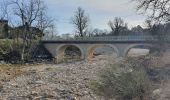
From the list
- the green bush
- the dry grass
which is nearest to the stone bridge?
the dry grass

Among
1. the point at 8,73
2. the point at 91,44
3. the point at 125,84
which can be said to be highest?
the point at 125,84

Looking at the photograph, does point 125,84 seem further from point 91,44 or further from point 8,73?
point 91,44

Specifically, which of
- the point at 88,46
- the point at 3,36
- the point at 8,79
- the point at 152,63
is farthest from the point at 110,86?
the point at 3,36

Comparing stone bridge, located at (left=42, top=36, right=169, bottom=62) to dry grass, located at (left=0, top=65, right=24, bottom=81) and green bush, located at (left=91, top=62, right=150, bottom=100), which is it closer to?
dry grass, located at (left=0, top=65, right=24, bottom=81)

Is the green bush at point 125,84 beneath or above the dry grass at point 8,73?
above

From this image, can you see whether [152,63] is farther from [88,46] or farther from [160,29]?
[88,46]

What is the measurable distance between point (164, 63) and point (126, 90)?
8.17 metres

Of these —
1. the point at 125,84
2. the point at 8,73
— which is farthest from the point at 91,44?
the point at 125,84

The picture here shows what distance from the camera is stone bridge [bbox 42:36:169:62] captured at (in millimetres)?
69125

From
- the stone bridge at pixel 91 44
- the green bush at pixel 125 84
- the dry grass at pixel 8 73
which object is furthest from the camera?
the stone bridge at pixel 91 44

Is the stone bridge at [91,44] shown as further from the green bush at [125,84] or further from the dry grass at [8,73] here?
the green bush at [125,84]

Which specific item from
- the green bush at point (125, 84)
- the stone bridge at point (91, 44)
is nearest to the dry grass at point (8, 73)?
the green bush at point (125, 84)

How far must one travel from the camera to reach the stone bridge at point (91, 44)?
69125 mm

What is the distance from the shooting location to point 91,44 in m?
75.2
